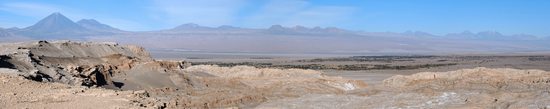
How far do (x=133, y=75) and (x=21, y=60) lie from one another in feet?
14.5

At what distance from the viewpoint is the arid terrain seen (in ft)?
57.4

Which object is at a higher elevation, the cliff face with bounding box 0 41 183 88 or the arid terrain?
the cliff face with bounding box 0 41 183 88

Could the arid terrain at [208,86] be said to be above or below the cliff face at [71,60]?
below

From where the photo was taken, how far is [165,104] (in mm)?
18281

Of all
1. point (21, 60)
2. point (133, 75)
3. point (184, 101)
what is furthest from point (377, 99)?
point (21, 60)

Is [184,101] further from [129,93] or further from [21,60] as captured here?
[21,60]

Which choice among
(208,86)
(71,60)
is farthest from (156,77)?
(71,60)

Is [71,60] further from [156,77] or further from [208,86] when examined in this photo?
[208,86]

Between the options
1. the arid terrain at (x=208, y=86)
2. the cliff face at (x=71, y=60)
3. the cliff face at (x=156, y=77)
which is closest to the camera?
the arid terrain at (x=208, y=86)

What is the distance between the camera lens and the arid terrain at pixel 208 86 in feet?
57.4

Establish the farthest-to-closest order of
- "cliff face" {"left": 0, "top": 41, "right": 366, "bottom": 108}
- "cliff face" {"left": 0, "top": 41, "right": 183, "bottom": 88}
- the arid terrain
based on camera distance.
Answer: "cliff face" {"left": 0, "top": 41, "right": 183, "bottom": 88}
"cliff face" {"left": 0, "top": 41, "right": 366, "bottom": 108}
the arid terrain

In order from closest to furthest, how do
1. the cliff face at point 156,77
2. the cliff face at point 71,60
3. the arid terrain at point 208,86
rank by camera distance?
the arid terrain at point 208,86 → the cliff face at point 156,77 → the cliff face at point 71,60

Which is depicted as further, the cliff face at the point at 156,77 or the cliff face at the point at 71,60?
the cliff face at the point at 71,60

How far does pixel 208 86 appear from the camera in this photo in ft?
90.6
